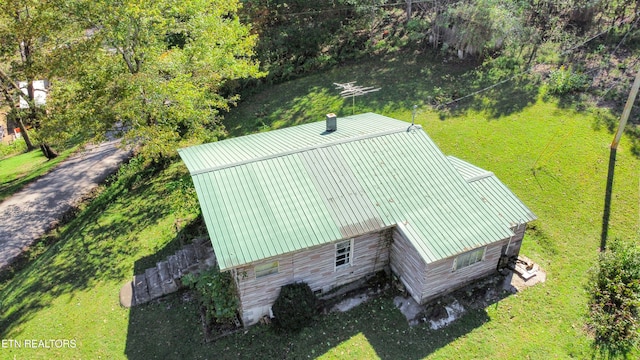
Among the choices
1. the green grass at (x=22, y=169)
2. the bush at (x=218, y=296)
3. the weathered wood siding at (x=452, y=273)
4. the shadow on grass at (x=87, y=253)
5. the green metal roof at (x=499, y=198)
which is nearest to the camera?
the weathered wood siding at (x=452, y=273)

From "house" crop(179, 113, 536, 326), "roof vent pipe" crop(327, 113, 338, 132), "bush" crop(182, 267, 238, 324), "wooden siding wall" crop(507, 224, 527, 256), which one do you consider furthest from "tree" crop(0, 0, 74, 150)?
"wooden siding wall" crop(507, 224, 527, 256)

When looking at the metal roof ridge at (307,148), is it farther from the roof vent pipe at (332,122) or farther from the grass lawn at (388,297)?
the grass lawn at (388,297)

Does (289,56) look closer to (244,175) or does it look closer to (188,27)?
(188,27)

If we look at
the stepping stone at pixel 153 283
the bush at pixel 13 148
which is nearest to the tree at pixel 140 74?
the stepping stone at pixel 153 283

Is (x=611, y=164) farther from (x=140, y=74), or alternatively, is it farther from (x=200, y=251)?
(x=140, y=74)

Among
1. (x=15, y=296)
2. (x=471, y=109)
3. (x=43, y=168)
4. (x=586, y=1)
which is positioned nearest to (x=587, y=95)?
(x=471, y=109)

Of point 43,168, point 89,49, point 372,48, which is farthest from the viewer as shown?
point 372,48

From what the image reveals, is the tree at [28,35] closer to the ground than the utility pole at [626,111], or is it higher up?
higher up
